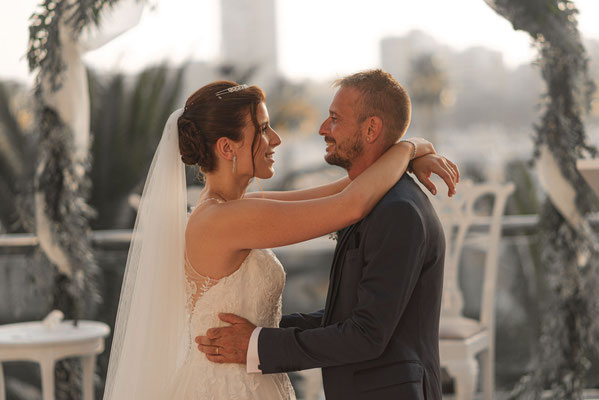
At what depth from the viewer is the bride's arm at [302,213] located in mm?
1832

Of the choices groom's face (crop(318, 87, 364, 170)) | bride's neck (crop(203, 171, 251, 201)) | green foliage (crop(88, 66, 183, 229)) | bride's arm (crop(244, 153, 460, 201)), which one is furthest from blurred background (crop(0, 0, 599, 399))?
groom's face (crop(318, 87, 364, 170))

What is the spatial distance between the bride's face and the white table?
5.75ft

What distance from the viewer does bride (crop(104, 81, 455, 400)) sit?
190 cm

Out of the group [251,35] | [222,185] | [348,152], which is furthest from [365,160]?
[251,35]

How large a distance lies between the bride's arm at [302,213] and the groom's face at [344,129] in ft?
0.28

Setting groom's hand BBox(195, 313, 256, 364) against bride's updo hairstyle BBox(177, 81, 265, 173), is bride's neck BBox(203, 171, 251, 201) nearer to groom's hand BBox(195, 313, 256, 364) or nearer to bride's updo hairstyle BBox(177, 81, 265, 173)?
bride's updo hairstyle BBox(177, 81, 265, 173)

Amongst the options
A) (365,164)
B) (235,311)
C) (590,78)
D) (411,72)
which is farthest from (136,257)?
(411,72)

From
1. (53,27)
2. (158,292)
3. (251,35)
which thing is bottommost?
(158,292)

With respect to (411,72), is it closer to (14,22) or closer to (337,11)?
(337,11)

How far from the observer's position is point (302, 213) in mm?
1873

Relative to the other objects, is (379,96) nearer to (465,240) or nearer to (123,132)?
(465,240)

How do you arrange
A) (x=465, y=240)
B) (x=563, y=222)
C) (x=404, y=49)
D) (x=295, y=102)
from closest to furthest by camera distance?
(x=563, y=222) < (x=465, y=240) < (x=295, y=102) < (x=404, y=49)

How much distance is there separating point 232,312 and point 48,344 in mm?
1671


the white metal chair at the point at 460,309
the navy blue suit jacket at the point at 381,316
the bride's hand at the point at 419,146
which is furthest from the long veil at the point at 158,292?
the white metal chair at the point at 460,309
